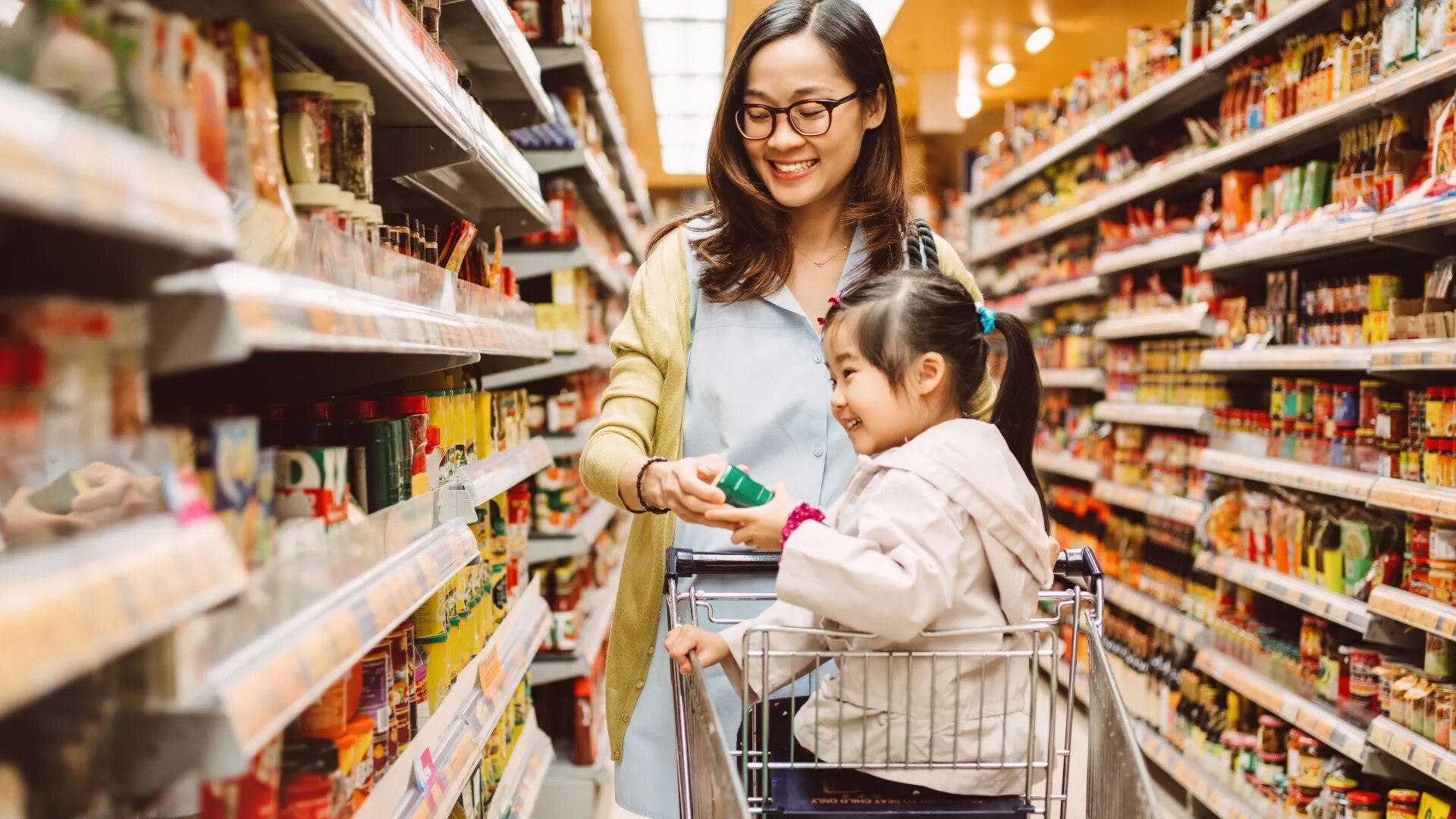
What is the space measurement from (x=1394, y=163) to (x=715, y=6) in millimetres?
4637

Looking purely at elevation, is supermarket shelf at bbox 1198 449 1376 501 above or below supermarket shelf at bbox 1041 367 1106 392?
below

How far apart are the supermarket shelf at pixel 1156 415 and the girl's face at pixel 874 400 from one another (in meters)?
2.80

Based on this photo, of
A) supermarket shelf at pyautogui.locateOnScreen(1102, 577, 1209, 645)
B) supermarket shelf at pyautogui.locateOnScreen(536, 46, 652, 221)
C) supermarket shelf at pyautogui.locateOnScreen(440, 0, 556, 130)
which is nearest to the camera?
supermarket shelf at pyautogui.locateOnScreen(440, 0, 556, 130)

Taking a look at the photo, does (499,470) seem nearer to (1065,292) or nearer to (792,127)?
(792,127)

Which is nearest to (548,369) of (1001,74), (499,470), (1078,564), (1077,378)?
(499,470)

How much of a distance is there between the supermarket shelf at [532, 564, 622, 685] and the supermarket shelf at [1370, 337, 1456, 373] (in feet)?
6.58

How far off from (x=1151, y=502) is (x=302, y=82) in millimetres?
3776

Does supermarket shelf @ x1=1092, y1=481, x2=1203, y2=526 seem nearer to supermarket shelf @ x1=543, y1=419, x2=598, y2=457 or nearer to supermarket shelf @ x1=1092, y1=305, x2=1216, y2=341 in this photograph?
supermarket shelf @ x1=1092, y1=305, x2=1216, y2=341

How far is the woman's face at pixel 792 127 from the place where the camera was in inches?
71.2

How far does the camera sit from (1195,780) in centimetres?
366

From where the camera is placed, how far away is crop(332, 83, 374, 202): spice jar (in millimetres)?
1385

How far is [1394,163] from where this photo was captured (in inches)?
115

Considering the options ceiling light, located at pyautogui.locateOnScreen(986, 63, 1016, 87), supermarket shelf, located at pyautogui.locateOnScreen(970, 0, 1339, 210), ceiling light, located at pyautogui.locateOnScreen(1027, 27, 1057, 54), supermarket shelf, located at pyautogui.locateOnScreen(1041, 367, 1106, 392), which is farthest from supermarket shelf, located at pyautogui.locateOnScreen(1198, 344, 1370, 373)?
ceiling light, located at pyautogui.locateOnScreen(986, 63, 1016, 87)

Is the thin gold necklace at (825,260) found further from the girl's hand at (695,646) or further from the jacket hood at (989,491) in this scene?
the girl's hand at (695,646)
